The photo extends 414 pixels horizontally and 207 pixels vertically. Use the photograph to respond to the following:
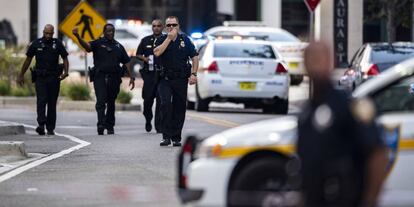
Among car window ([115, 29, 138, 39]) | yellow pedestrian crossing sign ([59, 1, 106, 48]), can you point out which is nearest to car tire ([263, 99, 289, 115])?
yellow pedestrian crossing sign ([59, 1, 106, 48])

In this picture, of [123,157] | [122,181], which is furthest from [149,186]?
[123,157]

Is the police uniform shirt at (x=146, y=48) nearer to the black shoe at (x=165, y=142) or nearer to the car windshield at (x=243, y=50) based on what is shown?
the black shoe at (x=165, y=142)

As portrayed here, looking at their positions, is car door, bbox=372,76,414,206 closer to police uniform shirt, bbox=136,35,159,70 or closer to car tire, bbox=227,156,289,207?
car tire, bbox=227,156,289,207

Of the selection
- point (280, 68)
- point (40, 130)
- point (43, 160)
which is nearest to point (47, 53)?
point (40, 130)

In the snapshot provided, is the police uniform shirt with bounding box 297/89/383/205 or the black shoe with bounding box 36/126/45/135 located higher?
the police uniform shirt with bounding box 297/89/383/205

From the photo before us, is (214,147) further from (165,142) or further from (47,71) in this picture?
(47,71)

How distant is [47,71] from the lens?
19906 mm

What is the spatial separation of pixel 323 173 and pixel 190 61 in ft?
34.1

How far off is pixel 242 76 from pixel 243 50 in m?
0.60

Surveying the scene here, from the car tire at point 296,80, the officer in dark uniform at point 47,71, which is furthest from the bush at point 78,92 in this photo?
the car tire at point 296,80

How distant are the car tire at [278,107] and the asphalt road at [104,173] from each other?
3.66 meters

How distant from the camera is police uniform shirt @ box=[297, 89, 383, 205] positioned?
24.4 feet

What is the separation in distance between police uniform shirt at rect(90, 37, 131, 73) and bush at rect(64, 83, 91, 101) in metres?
8.41

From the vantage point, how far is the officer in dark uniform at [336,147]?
7.44 metres
